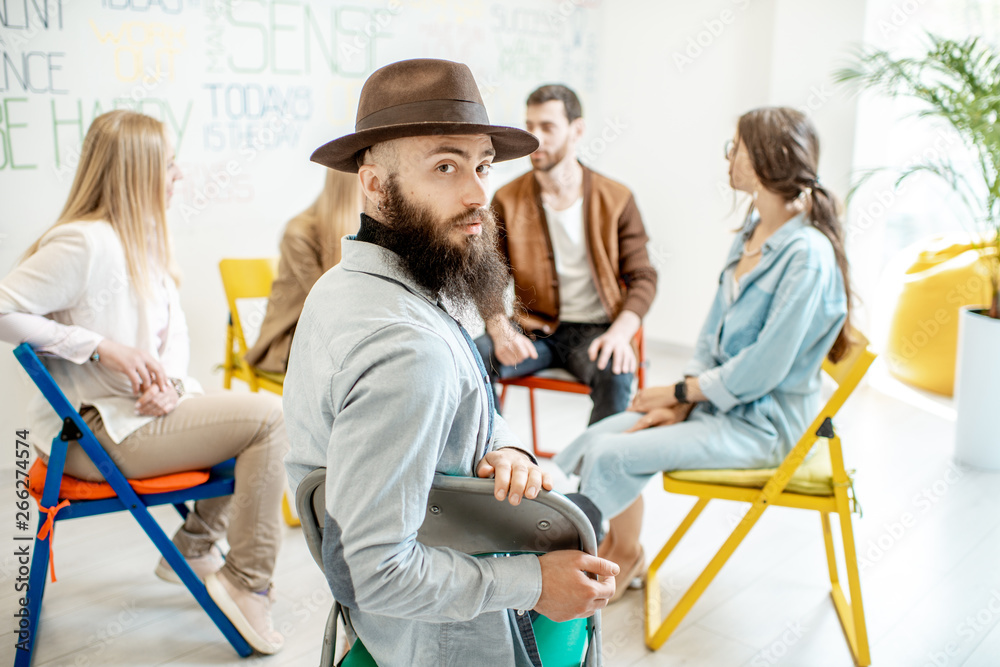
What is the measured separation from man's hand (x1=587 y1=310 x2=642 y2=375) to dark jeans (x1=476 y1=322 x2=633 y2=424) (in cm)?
2

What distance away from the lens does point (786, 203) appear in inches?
91.1

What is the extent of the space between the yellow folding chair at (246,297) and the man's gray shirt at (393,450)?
1.68m

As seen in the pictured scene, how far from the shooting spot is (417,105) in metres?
1.24

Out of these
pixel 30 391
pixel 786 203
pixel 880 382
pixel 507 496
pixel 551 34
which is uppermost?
pixel 551 34

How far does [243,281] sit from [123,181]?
0.86 metres

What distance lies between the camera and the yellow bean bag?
14.1 ft

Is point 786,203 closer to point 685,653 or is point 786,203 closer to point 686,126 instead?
point 685,653

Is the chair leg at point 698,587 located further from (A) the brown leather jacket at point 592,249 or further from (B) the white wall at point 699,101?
(B) the white wall at point 699,101

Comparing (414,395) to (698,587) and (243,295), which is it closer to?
(698,587)

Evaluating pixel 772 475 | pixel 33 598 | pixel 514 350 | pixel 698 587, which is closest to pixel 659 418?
pixel 772 475

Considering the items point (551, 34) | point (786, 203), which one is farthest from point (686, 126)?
point (786, 203)

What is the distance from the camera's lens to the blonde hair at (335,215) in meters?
2.75

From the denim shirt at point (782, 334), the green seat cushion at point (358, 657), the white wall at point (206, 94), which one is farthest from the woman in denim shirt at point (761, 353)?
the white wall at point (206, 94)

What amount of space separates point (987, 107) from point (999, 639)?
79.3 inches
